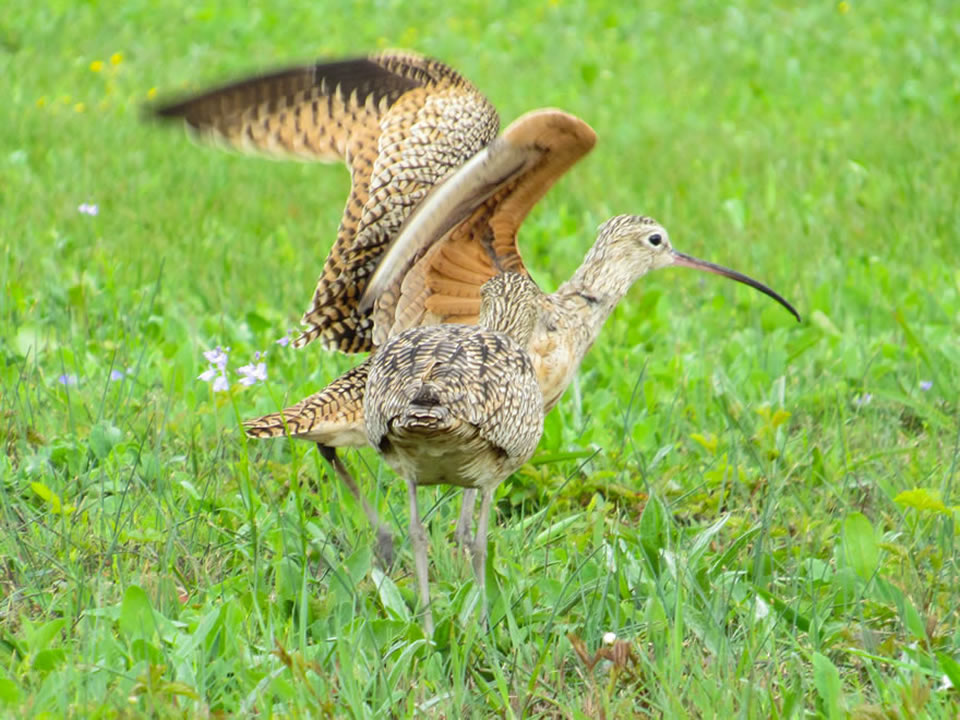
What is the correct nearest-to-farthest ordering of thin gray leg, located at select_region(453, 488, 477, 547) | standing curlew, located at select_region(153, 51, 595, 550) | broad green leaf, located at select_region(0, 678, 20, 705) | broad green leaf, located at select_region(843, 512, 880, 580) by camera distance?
1. broad green leaf, located at select_region(0, 678, 20, 705)
2. broad green leaf, located at select_region(843, 512, 880, 580)
3. thin gray leg, located at select_region(453, 488, 477, 547)
4. standing curlew, located at select_region(153, 51, 595, 550)

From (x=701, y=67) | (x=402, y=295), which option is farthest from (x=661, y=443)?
(x=701, y=67)

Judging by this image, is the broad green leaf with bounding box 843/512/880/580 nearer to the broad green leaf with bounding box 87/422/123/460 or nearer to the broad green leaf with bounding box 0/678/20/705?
the broad green leaf with bounding box 0/678/20/705

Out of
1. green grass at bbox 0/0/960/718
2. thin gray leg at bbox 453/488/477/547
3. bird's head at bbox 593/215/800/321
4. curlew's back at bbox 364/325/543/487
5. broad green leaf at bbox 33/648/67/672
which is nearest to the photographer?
broad green leaf at bbox 33/648/67/672

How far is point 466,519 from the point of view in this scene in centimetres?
443

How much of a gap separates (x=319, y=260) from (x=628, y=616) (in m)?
4.15

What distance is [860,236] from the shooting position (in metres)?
8.05

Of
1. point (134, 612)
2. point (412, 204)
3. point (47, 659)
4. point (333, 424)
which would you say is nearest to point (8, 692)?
point (47, 659)

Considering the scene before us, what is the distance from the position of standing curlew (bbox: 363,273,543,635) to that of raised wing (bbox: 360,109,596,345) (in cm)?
52

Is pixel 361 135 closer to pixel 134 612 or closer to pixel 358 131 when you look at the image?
pixel 358 131

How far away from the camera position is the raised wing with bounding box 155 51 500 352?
4973mm

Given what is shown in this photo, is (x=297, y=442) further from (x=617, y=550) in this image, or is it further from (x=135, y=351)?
(x=617, y=550)

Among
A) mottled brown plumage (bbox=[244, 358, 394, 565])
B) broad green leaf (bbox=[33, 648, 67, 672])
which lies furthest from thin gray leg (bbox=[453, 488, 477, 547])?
broad green leaf (bbox=[33, 648, 67, 672])

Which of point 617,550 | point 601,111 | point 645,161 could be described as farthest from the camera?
point 601,111

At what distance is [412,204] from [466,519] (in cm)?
117
